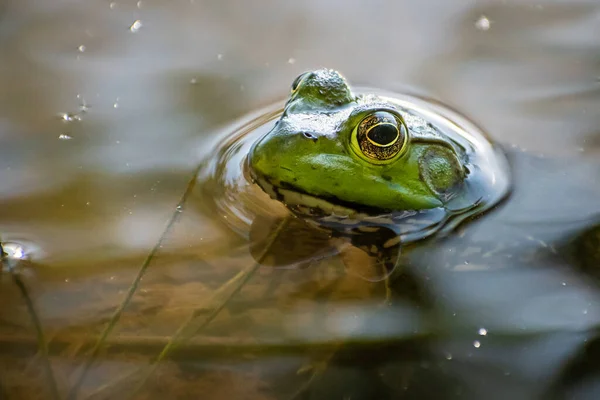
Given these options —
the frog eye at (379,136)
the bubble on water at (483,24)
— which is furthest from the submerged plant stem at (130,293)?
the bubble on water at (483,24)

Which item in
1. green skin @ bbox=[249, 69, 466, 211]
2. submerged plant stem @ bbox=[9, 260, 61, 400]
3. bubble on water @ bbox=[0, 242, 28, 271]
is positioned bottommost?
submerged plant stem @ bbox=[9, 260, 61, 400]

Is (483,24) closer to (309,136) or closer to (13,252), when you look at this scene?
(309,136)

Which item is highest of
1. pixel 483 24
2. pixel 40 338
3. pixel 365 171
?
pixel 483 24

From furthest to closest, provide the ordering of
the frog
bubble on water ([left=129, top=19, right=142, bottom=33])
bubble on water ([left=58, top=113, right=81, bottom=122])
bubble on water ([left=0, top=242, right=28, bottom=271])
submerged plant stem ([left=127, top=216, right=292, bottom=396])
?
1. bubble on water ([left=129, top=19, right=142, bottom=33])
2. bubble on water ([left=58, top=113, right=81, bottom=122])
3. the frog
4. bubble on water ([left=0, top=242, right=28, bottom=271])
5. submerged plant stem ([left=127, top=216, right=292, bottom=396])

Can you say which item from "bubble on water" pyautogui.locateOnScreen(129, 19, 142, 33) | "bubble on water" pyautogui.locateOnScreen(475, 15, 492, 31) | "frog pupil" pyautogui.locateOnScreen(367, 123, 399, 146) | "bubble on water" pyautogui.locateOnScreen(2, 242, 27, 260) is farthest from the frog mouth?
"bubble on water" pyautogui.locateOnScreen(475, 15, 492, 31)

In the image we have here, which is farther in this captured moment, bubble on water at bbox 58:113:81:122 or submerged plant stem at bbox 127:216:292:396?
bubble on water at bbox 58:113:81:122

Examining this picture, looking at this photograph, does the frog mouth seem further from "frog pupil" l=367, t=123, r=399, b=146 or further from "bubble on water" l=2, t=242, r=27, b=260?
"bubble on water" l=2, t=242, r=27, b=260

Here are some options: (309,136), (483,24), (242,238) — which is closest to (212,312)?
(242,238)

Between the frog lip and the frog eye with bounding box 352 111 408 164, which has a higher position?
the frog eye with bounding box 352 111 408 164

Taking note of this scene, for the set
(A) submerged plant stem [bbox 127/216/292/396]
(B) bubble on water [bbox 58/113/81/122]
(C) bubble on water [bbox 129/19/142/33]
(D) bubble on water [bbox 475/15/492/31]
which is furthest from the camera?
(D) bubble on water [bbox 475/15/492/31]
